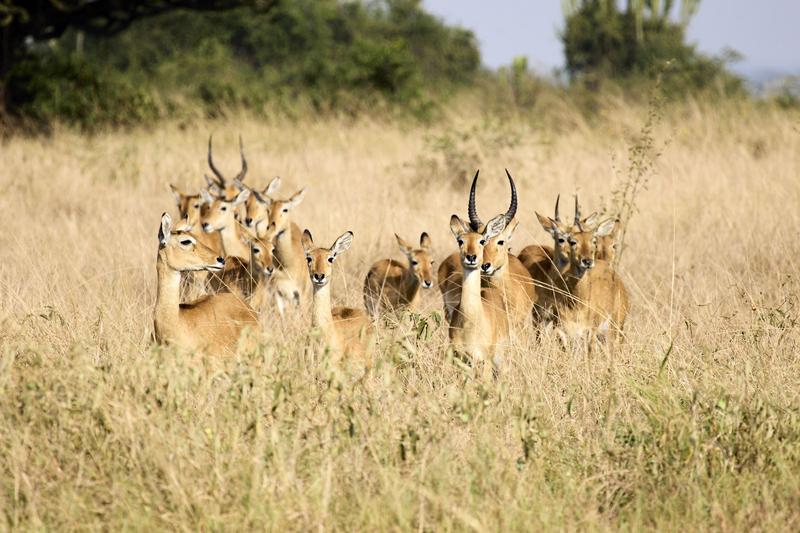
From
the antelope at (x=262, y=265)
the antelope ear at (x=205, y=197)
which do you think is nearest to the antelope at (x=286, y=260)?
the antelope at (x=262, y=265)

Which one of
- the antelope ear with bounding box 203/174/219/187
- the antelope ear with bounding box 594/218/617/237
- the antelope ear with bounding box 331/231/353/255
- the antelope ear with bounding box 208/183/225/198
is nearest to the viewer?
the antelope ear with bounding box 331/231/353/255

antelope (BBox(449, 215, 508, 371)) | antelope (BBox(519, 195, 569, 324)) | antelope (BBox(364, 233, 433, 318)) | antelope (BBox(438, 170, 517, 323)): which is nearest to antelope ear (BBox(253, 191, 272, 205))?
antelope (BBox(364, 233, 433, 318))

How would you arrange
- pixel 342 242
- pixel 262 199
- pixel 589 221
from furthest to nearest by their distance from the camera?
pixel 262 199 < pixel 589 221 < pixel 342 242

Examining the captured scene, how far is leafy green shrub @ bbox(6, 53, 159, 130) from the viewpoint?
15445 mm

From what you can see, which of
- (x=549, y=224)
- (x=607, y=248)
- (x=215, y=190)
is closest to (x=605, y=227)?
(x=607, y=248)

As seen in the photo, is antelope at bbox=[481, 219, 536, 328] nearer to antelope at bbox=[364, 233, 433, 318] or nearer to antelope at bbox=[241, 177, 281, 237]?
antelope at bbox=[364, 233, 433, 318]

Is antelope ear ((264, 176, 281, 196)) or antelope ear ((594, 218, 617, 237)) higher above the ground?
antelope ear ((594, 218, 617, 237))

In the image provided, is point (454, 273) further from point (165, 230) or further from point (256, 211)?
point (256, 211)

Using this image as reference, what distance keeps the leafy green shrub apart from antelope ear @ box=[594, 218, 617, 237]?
10223 mm

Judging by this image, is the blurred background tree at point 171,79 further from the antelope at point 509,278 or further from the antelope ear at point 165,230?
the antelope ear at point 165,230

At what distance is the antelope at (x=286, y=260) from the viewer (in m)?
7.85

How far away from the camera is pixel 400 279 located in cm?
727

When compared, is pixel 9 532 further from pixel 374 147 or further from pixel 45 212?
pixel 374 147

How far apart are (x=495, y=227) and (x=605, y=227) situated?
0.93 meters
